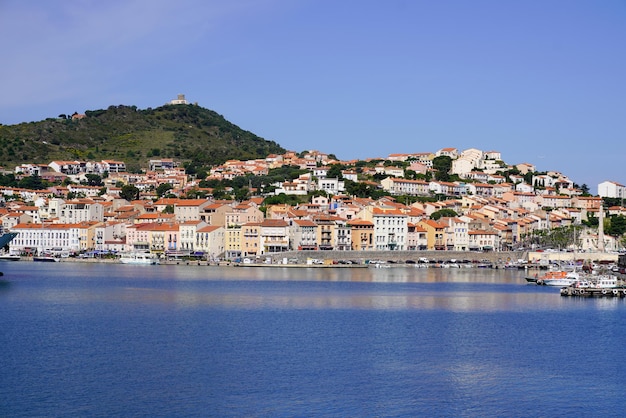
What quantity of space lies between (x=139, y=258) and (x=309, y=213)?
1028 centimetres

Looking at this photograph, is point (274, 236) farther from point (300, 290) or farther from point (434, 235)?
point (300, 290)

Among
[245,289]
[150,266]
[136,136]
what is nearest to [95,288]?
[245,289]

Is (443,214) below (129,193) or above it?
below

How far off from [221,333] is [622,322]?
11114 mm

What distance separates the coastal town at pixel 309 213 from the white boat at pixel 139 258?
1197 mm

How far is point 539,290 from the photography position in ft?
120

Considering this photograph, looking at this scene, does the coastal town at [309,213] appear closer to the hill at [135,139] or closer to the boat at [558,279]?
the hill at [135,139]

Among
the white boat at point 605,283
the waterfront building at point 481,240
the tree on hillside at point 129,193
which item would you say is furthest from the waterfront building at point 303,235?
the tree on hillside at point 129,193

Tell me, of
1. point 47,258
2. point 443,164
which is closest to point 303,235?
point 47,258

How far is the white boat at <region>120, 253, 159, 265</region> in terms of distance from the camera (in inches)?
2051

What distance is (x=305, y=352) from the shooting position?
64.2ft

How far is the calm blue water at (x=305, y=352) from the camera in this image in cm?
1518

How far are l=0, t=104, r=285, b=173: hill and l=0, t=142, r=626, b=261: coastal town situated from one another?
9.91 metres

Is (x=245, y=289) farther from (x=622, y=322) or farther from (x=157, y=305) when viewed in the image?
(x=622, y=322)
